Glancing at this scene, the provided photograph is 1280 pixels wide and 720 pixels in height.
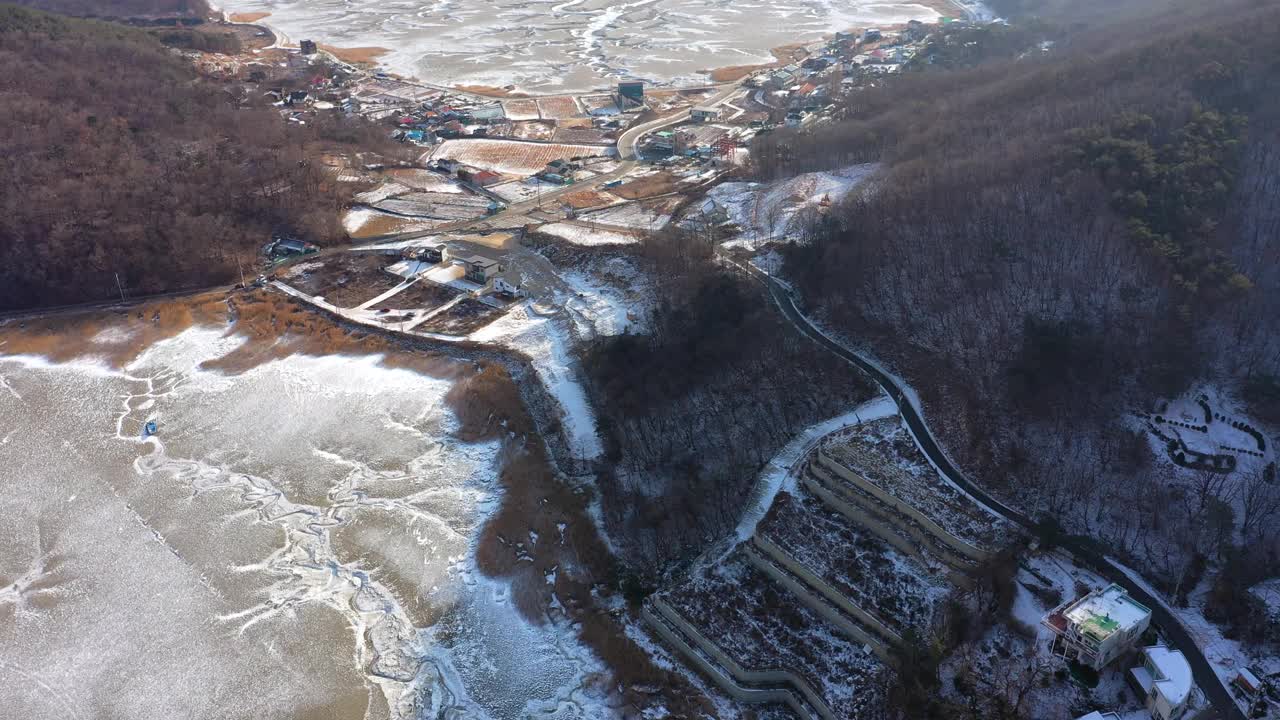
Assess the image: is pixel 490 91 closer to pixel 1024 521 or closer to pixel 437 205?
pixel 437 205

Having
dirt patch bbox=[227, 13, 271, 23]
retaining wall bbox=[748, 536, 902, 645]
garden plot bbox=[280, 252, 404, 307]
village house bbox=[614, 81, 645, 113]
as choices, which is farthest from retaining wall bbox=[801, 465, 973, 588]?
dirt patch bbox=[227, 13, 271, 23]

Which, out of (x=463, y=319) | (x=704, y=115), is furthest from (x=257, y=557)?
(x=704, y=115)

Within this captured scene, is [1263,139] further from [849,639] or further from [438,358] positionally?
[438,358]

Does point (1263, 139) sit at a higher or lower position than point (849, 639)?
higher

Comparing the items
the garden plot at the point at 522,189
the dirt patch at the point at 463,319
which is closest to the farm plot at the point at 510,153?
the garden plot at the point at 522,189

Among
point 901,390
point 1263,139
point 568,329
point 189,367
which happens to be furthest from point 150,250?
point 1263,139

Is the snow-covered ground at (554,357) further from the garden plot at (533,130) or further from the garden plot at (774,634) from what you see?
the garden plot at (533,130)
